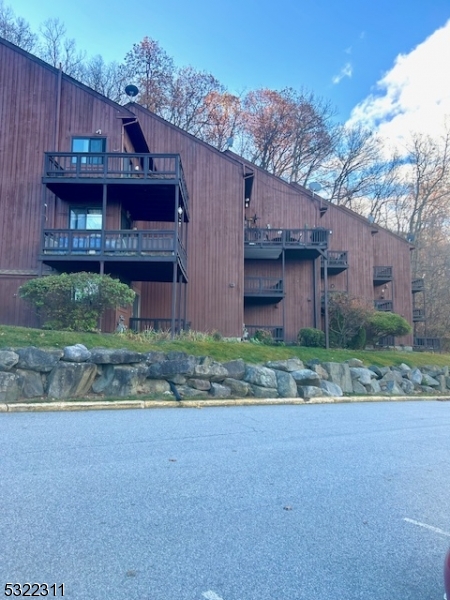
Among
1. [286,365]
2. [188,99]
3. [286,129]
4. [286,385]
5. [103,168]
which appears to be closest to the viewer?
[286,385]

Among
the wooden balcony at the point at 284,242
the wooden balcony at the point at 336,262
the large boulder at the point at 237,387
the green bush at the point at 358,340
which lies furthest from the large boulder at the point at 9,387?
the wooden balcony at the point at 336,262

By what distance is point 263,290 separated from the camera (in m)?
22.6

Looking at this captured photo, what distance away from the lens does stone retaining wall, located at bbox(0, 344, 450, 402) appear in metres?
9.62

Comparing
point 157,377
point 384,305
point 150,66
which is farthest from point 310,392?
point 150,66

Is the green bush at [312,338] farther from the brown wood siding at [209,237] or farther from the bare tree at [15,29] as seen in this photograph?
the bare tree at [15,29]

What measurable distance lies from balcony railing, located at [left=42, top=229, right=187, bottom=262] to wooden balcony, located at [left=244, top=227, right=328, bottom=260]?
687 centimetres

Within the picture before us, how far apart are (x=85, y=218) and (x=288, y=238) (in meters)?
9.96

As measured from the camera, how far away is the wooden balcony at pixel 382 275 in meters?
27.8

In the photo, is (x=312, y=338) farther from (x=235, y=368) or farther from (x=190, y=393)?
(x=190, y=393)

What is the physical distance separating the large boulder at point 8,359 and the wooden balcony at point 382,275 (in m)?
22.3

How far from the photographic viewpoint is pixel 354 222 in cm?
2714

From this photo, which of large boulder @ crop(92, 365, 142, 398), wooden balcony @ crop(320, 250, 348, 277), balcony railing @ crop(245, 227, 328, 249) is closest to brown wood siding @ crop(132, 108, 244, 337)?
balcony railing @ crop(245, 227, 328, 249)

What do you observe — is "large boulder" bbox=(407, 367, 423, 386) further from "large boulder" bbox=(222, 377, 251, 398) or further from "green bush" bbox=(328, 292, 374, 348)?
"large boulder" bbox=(222, 377, 251, 398)

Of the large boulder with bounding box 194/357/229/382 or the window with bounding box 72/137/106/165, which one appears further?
the window with bounding box 72/137/106/165
